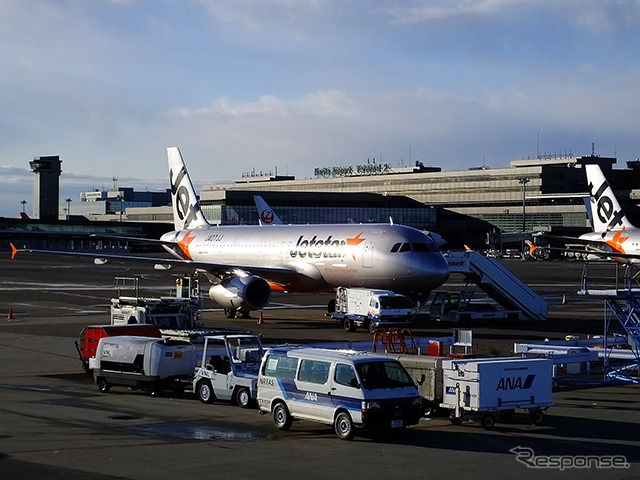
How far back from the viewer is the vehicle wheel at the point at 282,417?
22.4 metres

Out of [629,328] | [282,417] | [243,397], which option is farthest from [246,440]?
[629,328]

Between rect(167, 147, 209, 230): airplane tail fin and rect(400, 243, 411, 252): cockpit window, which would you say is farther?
rect(167, 147, 209, 230): airplane tail fin

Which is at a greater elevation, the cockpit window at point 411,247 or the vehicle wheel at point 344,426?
the cockpit window at point 411,247

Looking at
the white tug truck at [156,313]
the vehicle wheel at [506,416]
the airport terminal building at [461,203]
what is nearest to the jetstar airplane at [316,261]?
the white tug truck at [156,313]

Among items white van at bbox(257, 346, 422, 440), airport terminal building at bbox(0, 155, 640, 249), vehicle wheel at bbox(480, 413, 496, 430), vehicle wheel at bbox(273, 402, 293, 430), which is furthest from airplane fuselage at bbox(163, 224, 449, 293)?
airport terminal building at bbox(0, 155, 640, 249)

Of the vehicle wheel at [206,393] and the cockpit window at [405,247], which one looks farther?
the cockpit window at [405,247]

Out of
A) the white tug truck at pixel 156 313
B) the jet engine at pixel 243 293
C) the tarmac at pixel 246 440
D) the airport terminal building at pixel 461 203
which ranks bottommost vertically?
the tarmac at pixel 246 440

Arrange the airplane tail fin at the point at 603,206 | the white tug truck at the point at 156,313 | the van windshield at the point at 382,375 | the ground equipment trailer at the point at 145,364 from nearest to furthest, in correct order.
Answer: the van windshield at the point at 382,375 → the ground equipment trailer at the point at 145,364 → the white tug truck at the point at 156,313 → the airplane tail fin at the point at 603,206

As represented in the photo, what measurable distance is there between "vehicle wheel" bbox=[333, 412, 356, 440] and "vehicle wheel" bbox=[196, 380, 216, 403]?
602 centimetres

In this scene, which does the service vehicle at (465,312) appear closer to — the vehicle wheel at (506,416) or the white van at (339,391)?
the vehicle wheel at (506,416)

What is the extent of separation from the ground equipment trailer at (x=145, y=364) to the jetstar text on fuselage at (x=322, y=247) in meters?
22.6

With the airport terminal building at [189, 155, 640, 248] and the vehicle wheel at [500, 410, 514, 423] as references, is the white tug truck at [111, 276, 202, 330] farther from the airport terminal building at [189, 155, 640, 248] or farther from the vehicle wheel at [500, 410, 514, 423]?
the airport terminal building at [189, 155, 640, 248]

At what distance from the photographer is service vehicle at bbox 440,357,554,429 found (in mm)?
22672

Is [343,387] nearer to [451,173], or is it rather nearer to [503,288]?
[503,288]
